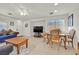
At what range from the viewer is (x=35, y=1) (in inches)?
52.2

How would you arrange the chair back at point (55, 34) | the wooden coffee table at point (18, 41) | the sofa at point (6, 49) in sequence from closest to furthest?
1. the sofa at point (6, 49)
2. the wooden coffee table at point (18, 41)
3. the chair back at point (55, 34)

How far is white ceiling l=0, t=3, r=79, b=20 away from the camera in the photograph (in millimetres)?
1391

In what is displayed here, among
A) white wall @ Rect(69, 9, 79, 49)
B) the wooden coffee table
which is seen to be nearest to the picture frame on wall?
white wall @ Rect(69, 9, 79, 49)

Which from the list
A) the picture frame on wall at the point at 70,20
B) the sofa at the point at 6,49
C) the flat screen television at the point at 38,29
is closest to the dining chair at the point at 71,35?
the picture frame on wall at the point at 70,20

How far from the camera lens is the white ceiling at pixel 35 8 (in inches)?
54.7

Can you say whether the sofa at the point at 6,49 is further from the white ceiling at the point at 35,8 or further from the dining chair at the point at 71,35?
the dining chair at the point at 71,35

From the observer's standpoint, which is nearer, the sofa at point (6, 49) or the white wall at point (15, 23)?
the sofa at point (6, 49)

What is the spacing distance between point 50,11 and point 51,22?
0.75 ft

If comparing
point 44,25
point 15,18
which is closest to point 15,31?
point 15,18

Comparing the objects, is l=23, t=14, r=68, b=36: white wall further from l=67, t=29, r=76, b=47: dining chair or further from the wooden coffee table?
l=67, t=29, r=76, b=47: dining chair

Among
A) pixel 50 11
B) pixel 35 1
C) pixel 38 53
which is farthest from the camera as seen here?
pixel 50 11
